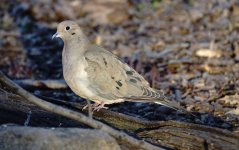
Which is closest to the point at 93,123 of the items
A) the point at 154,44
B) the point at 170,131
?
the point at 170,131

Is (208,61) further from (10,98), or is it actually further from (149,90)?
(10,98)

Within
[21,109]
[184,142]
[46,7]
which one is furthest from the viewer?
[46,7]

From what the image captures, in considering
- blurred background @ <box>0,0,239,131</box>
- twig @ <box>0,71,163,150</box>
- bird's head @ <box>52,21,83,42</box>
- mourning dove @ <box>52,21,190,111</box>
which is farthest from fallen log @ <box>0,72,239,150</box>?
bird's head @ <box>52,21,83,42</box>

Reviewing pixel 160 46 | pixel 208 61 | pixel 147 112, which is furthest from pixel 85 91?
pixel 160 46

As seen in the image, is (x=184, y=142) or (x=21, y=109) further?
(x=21, y=109)

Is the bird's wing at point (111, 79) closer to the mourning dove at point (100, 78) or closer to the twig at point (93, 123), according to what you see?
the mourning dove at point (100, 78)

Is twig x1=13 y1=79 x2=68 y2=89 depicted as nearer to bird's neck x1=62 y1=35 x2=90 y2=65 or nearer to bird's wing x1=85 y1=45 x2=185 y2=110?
bird's neck x1=62 y1=35 x2=90 y2=65

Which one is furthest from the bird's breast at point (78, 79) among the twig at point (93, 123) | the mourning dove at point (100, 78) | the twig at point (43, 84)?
the twig at point (43, 84)

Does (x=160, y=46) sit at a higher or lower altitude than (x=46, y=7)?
lower
